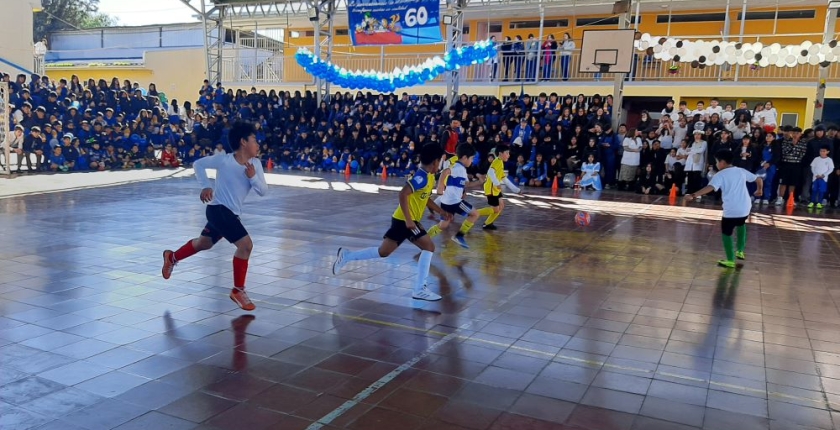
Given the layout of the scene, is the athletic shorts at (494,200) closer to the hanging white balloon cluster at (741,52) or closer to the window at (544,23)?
the hanging white balloon cluster at (741,52)

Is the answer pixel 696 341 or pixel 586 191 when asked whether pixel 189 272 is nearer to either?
pixel 696 341

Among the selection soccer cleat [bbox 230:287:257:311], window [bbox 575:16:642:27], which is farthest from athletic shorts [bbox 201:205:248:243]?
window [bbox 575:16:642:27]

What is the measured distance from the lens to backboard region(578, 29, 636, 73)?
56.1ft

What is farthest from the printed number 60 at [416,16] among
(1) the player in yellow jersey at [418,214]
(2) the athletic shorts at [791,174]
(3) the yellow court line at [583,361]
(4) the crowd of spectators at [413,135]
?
(3) the yellow court line at [583,361]

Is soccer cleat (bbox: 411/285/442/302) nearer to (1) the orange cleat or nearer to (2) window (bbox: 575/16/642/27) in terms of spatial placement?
(1) the orange cleat

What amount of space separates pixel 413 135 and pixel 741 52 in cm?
913

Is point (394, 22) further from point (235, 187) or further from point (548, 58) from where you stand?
point (235, 187)

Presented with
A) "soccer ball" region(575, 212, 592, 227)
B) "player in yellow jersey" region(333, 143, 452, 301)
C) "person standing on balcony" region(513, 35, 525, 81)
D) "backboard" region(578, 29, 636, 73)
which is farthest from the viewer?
"person standing on balcony" region(513, 35, 525, 81)

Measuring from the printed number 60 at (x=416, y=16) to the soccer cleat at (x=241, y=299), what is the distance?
16.0 metres

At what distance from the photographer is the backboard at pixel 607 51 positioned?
17109 millimetres

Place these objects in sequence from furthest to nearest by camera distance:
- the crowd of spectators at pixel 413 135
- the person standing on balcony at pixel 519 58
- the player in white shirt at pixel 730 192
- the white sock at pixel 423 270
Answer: the person standing on balcony at pixel 519 58, the crowd of spectators at pixel 413 135, the player in white shirt at pixel 730 192, the white sock at pixel 423 270

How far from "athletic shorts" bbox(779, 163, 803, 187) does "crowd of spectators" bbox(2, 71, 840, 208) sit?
0.02 metres

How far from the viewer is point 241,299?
575 cm

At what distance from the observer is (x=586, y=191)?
16.9 meters
